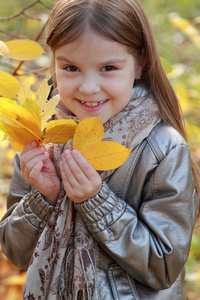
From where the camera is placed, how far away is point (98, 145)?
45.4 inches

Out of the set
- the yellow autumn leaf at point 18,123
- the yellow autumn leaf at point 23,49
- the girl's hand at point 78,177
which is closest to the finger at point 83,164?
the girl's hand at point 78,177

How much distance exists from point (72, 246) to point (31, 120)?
461mm

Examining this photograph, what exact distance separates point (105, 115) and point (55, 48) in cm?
27

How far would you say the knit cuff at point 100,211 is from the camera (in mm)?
1254

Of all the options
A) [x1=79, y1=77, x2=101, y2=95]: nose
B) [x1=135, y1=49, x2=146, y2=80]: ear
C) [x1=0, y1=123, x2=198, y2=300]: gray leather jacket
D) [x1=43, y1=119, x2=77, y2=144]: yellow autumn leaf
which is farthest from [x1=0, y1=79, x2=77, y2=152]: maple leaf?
[x1=135, y1=49, x2=146, y2=80]: ear

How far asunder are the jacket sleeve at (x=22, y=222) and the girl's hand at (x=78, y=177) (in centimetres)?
19

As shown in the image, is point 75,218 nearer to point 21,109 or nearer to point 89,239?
point 89,239

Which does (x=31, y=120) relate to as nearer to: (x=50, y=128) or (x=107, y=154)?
(x=50, y=128)

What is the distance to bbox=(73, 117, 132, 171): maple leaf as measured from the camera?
113cm

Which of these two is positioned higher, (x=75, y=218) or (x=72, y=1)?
(x=72, y=1)

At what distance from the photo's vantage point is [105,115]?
1309 mm

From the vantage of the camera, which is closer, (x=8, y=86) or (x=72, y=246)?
(x=8, y=86)

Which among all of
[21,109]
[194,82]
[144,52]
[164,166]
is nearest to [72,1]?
[144,52]

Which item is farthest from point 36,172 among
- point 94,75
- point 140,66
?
point 140,66
